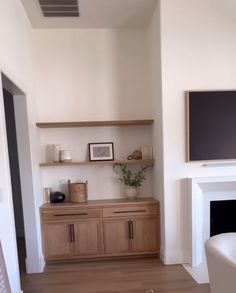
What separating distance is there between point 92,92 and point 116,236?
83.6 inches

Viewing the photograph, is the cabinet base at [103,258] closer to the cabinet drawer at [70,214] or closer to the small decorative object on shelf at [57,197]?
the cabinet drawer at [70,214]

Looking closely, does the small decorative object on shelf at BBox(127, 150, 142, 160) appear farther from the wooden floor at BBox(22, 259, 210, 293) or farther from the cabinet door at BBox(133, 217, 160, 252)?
the wooden floor at BBox(22, 259, 210, 293)

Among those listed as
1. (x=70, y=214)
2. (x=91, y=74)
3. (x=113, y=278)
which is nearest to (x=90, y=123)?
(x=91, y=74)

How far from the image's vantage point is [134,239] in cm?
328

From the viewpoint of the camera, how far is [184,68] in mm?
2992

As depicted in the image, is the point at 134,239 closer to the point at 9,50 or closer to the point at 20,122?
the point at 20,122

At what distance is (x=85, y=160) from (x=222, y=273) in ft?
Answer: 7.89

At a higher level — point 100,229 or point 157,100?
point 157,100

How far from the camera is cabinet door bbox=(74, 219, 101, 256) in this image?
3.23 m

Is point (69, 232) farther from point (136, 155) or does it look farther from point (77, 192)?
point (136, 155)

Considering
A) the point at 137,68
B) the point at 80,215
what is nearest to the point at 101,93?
the point at 137,68

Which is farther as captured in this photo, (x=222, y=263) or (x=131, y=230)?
(x=131, y=230)

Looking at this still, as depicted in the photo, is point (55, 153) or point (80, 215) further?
point (55, 153)

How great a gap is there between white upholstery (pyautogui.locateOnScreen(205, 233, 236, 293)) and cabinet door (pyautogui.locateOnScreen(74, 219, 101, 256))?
5.80 ft
